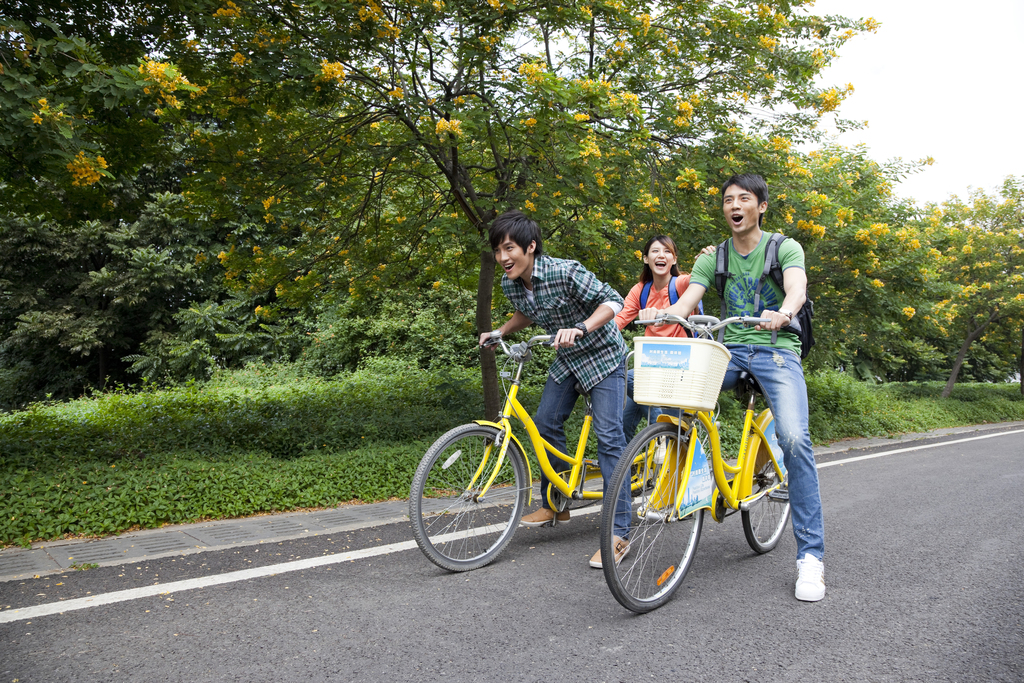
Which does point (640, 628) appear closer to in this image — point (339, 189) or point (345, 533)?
point (345, 533)

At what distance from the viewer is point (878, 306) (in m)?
10.5

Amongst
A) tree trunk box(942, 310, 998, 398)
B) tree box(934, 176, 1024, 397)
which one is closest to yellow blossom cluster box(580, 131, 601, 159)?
tree box(934, 176, 1024, 397)

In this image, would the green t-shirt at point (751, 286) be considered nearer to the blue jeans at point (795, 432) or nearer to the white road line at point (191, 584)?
the blue jeans at point (795, 432)

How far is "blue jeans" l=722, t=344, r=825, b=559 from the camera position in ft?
11.4

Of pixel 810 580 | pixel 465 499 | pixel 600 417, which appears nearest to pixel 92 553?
pixel 465 499

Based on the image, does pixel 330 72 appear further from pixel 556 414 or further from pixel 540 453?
pixel 540 453

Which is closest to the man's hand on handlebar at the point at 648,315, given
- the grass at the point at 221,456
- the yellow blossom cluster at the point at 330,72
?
the grass at the point at 221,456

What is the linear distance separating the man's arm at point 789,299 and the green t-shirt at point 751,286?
0.05 metres

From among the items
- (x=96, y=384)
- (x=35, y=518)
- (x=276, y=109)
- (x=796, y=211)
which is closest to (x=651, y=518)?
(x=35, y=518)

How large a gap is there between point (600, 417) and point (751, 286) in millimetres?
1105

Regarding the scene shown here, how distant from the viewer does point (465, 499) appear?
12.4ft

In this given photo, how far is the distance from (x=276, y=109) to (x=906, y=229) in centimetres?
894

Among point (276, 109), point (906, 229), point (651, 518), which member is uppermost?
point (276, 109)

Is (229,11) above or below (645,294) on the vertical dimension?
above
